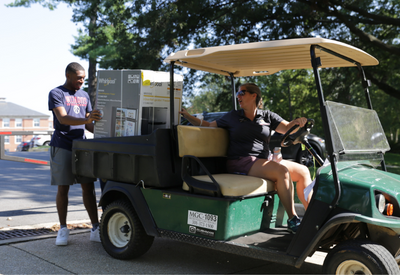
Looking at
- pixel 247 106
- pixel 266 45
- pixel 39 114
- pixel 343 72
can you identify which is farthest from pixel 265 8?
pixel 39 114

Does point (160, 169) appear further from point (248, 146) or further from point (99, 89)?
point (99, 89)

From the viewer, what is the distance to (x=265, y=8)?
11164mm

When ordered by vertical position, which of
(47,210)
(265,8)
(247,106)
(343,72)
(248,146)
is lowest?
(47,210)

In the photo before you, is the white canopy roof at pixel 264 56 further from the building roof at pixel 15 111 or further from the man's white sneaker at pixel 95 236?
the building roof at pixel 15 111

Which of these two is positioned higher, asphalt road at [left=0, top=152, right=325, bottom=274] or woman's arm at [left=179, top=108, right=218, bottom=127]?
woman's arm at [left=179, top=108, right=218, bottom=127]

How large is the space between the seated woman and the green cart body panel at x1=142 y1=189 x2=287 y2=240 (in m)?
0.21

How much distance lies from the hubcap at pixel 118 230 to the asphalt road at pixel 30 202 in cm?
169

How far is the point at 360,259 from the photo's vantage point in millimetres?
2545

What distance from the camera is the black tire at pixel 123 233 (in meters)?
3.59

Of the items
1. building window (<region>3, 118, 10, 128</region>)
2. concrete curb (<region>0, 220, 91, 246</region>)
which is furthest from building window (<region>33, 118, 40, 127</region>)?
concrete curb (<region>0, 220, 91, 246</region>)

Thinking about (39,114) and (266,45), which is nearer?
(266,45)

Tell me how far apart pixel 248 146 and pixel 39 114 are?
68356 millimetres

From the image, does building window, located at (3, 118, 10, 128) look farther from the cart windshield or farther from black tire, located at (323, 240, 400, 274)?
black tire, located at (323, 240, 400, 274)

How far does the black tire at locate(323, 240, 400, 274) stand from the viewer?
8.16 ft
